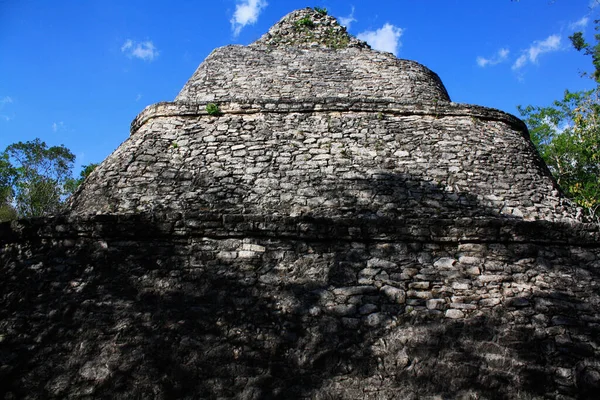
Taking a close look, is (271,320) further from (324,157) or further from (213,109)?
(213,109)

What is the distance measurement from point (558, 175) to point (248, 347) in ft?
51.3

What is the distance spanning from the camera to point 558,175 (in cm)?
1478

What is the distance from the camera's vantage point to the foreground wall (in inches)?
105

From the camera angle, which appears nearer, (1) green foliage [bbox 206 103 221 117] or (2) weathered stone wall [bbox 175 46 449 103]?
(1) green foliage [bbox 206 103 221 117]

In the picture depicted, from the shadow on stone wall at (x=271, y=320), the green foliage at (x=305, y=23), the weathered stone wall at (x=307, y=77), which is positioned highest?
the green foliage at (x=305, y=23)

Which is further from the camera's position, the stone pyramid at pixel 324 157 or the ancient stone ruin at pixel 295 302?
the stone pyramid at pixel 324 157

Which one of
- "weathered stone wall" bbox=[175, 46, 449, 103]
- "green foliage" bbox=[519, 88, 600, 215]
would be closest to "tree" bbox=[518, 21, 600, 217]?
"green foliage" bbox=[519, 88, 600, 215]

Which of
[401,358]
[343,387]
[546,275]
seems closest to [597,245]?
[546,275]

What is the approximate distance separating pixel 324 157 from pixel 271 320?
3211mm

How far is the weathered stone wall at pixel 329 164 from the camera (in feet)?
16.5

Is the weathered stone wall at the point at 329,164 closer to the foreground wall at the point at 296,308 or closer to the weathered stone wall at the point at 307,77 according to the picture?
the weathered stone wall at the point at 307,77

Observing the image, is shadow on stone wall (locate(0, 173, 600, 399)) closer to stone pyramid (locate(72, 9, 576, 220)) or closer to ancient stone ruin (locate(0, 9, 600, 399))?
ancient stone ruin (locate(0, 9, 600, 399))

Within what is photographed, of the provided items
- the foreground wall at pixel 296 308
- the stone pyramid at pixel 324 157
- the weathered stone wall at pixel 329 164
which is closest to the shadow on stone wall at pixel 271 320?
the foreground wall at pixel 296 308

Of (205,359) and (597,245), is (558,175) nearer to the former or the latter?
(597,245)
